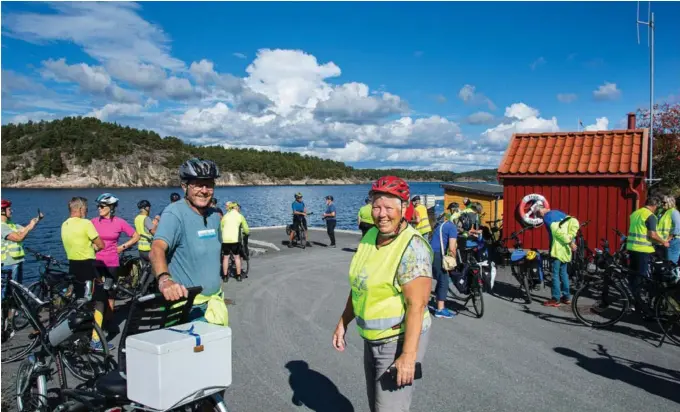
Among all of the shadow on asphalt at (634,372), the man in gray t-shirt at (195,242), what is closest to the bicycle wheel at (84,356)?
the man in gray t-shirt at (195,242)

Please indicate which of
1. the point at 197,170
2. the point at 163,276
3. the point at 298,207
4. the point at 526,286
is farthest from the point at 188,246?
the point at 298,207

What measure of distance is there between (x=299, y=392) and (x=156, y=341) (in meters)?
2.58

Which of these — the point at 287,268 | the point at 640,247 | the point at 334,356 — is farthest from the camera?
the point at 287,268

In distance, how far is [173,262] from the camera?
3.49 m

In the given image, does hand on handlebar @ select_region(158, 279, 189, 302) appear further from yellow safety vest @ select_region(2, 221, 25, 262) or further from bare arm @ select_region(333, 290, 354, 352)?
yellow safety vest @ select_region(2, 221, 25, 262)

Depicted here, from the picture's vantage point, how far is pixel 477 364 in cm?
576

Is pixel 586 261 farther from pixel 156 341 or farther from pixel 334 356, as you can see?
pixel 156 341

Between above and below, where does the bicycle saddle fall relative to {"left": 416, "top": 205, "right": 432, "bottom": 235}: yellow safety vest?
below

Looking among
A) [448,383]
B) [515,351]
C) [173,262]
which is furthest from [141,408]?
[515,351]

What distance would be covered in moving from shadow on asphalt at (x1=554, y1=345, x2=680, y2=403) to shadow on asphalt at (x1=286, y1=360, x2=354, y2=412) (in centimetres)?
287

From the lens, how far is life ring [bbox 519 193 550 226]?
12.8 metres

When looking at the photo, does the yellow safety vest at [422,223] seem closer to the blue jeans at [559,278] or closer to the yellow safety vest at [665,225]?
the blue jeans at [559,278]

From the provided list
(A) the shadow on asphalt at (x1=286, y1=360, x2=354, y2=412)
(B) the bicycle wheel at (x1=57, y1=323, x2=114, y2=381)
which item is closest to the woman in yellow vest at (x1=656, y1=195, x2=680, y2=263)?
(A) the shadow on asphalt at (x1=286, y1=360, x2=354, y2=412)

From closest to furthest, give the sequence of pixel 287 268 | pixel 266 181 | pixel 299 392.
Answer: pixel 299 392
pixel 287 268
pixel 266 181
